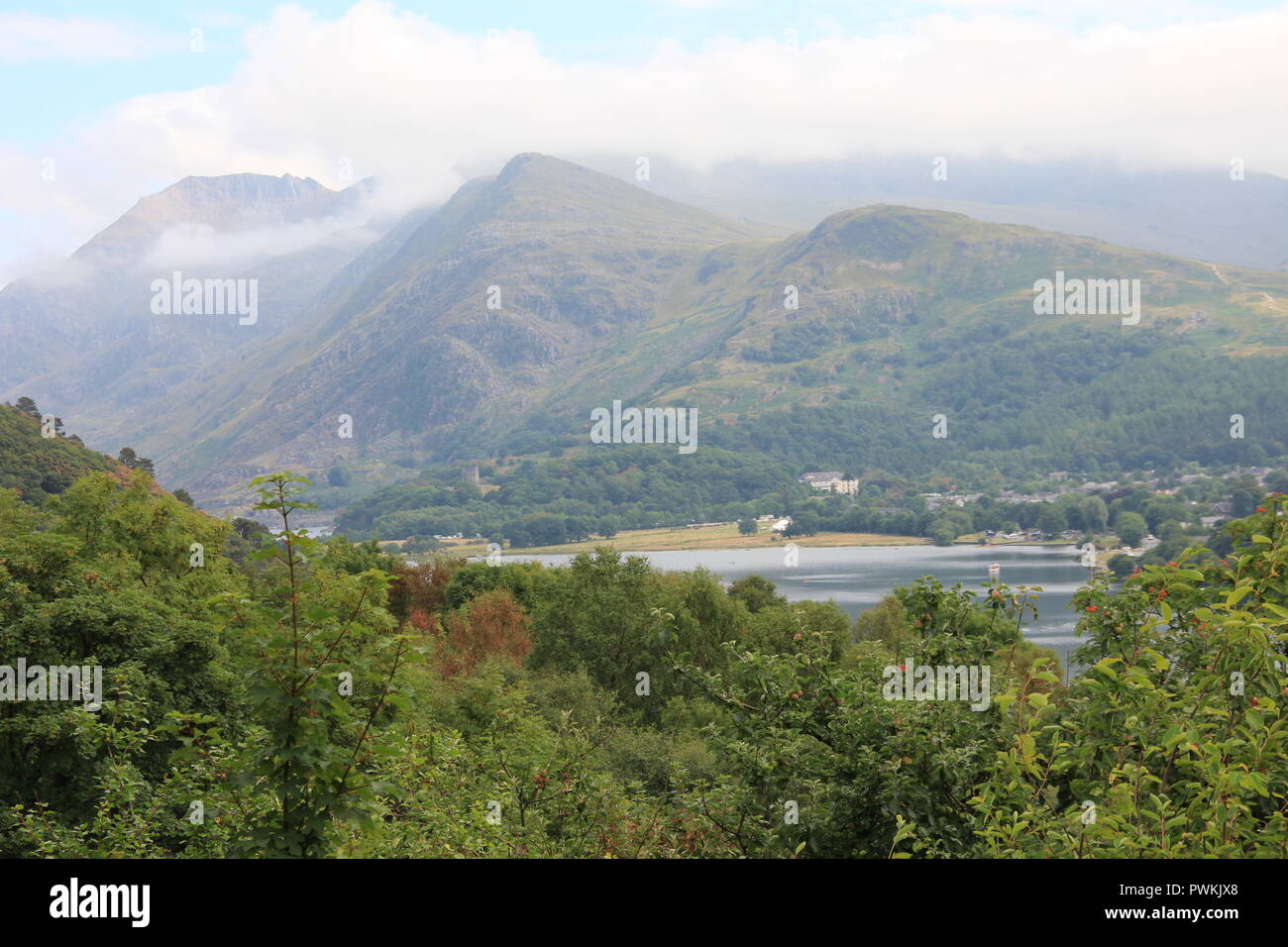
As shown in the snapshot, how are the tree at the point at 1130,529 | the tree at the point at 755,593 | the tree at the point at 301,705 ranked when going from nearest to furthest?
1. the tree at the point at 301,705
2. the tree at the point at 755,593
3. the tree at the point at 1130,529

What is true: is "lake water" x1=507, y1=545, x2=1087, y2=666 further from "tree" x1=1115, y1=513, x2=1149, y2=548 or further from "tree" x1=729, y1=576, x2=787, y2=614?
"tree" x1=729, y1=576, x2=787, y2=614

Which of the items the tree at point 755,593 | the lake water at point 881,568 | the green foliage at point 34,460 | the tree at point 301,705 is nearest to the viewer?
the tree at point 301,705

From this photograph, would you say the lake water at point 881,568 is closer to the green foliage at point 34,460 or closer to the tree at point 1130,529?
the tree at point 1130,529

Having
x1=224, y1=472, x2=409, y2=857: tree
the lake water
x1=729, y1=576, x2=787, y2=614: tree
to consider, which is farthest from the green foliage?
x1=224, y1=472, x2=409, y2=857: tree

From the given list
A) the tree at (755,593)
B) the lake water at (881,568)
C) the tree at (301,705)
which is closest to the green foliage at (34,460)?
the lake water at (881,568)

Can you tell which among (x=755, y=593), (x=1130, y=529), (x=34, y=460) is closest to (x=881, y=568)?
(x=1130, y=529)

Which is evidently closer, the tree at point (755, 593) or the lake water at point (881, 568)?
the tree at point (755, 593)
